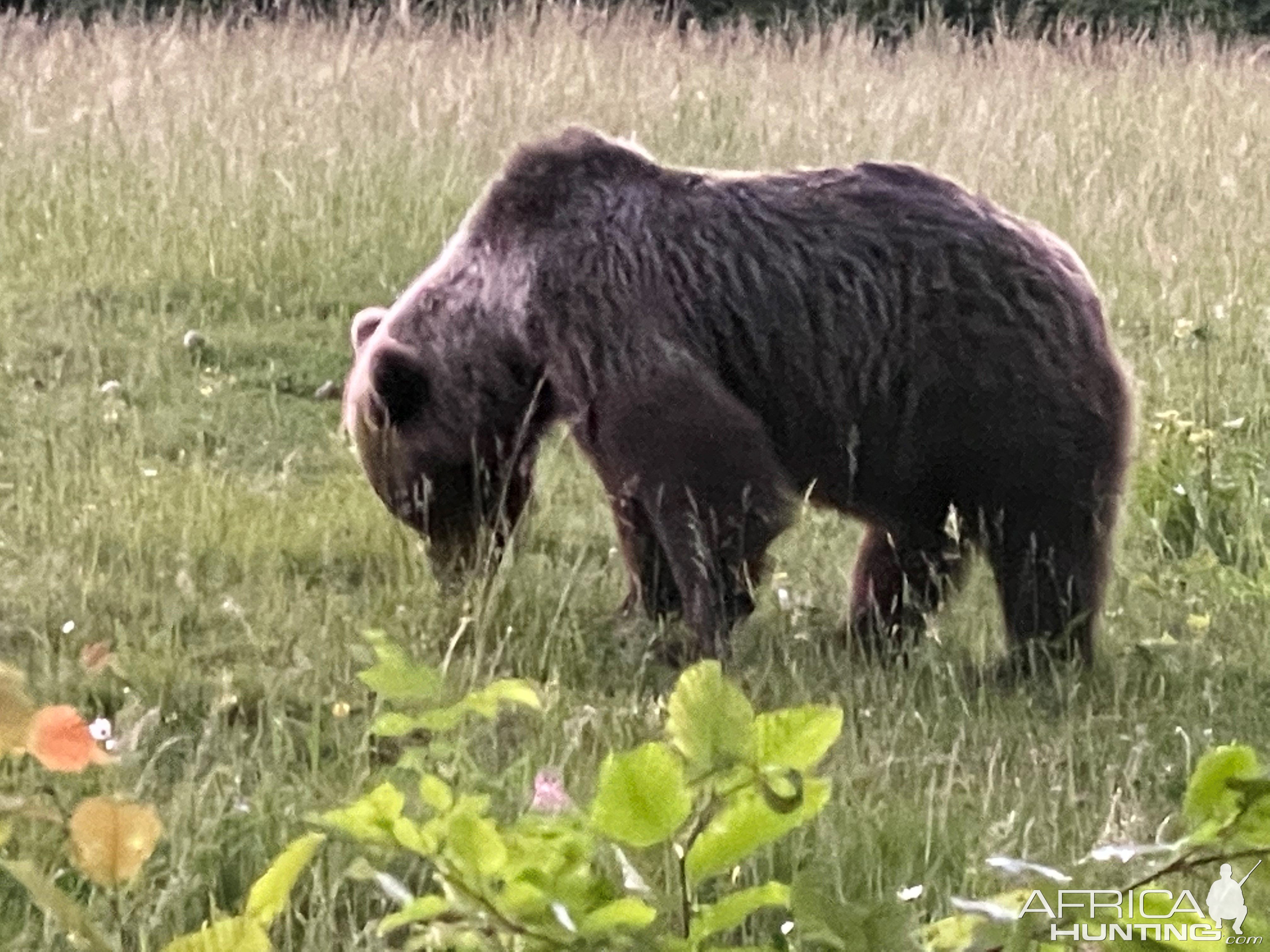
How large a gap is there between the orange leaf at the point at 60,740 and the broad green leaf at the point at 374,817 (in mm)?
199

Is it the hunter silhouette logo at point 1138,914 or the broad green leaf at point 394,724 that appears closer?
the hunter silhouette logo at point 1138,914

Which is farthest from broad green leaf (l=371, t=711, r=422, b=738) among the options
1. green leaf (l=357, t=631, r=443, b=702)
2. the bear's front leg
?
the bear's front leg

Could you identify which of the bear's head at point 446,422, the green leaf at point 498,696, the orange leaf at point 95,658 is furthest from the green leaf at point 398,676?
the bear's head at point 446,422

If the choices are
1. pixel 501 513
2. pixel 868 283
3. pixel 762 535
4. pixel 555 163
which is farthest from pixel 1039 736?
pixel 555 163

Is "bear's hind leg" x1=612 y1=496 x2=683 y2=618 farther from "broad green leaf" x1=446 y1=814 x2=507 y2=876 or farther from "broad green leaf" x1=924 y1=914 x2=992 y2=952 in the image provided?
"broad green leaf" x1=446 y1=814 x2=507 y2=876

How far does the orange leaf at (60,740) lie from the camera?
1360 mm

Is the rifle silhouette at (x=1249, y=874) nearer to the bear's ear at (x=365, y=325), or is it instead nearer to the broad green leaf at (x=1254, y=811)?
the broad green leaf at (x=1254, y=811)

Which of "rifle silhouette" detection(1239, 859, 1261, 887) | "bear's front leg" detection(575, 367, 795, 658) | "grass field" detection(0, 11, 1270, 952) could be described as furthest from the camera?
"bear's front leg" detection(575, 367, 795, 658)

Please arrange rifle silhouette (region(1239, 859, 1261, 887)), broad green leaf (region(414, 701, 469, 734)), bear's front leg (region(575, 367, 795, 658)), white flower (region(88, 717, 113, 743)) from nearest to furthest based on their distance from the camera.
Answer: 1. rifle silhouette (region(1239, 859, 1261, 887))
2. broad green leaf (region(414, 701, 469, 734))
3. white flower (region(88, 717, 113, 743))
4. bear's front leg (region(575, 367, 795, 658))

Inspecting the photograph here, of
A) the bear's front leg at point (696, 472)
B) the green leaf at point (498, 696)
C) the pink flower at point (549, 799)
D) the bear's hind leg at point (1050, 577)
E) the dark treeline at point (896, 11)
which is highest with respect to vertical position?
the green leaf at point (498, 696)

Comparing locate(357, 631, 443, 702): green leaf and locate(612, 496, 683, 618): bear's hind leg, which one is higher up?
locate(357, 631, 443, 702): green leaf

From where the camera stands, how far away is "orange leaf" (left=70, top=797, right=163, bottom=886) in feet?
4.33

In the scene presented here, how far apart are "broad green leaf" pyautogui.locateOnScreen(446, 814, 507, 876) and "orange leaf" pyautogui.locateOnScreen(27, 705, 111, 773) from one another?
29cm

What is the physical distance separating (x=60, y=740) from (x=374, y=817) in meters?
0.24
